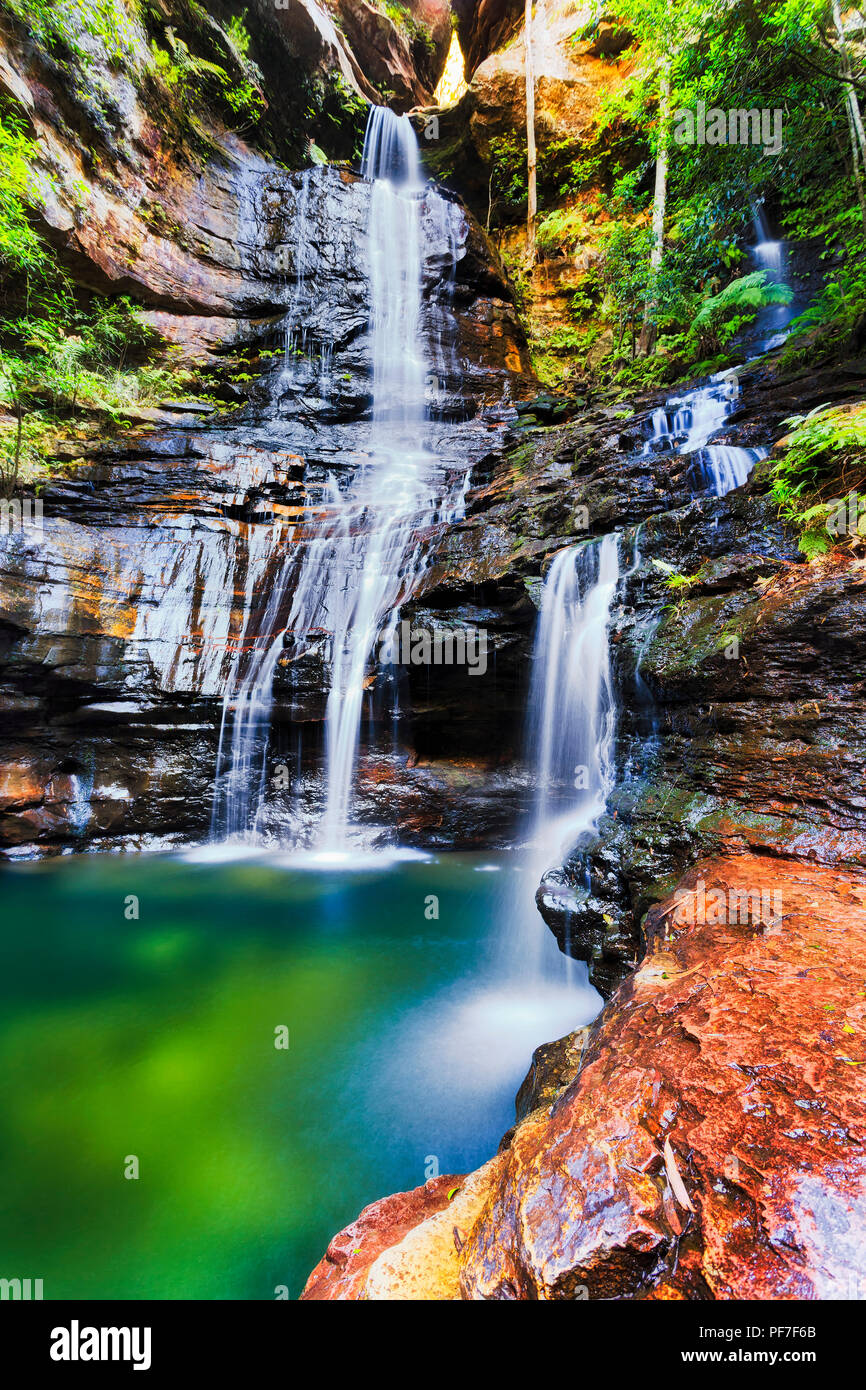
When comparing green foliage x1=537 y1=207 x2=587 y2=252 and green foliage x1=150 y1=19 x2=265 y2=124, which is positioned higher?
green foliage x1=150 y1=19 x2=265 y2=124

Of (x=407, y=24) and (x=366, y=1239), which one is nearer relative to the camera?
(x=366, y=1239)

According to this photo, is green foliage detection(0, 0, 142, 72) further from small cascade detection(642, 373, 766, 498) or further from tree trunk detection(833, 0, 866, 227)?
small cascade detection(642, 373, 766, 498)

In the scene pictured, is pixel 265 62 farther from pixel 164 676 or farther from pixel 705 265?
pixel 164 676

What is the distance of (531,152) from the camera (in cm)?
1847

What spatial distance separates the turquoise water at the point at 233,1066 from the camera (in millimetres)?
3037

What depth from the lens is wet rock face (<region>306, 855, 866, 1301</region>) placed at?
51.4 inches

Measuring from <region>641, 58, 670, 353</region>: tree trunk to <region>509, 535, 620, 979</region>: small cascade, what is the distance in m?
8.63

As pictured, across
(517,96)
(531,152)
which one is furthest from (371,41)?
(531,152)

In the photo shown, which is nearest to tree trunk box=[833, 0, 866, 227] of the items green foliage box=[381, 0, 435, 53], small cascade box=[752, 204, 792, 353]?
small cascade box=[752, 204, 792, 353]

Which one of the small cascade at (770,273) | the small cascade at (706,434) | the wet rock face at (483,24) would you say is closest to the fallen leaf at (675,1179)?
the small cascade at (706,434)

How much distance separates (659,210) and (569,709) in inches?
526

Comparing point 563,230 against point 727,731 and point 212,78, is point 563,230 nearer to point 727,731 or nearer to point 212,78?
point 212,78

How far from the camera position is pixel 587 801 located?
7980mm
